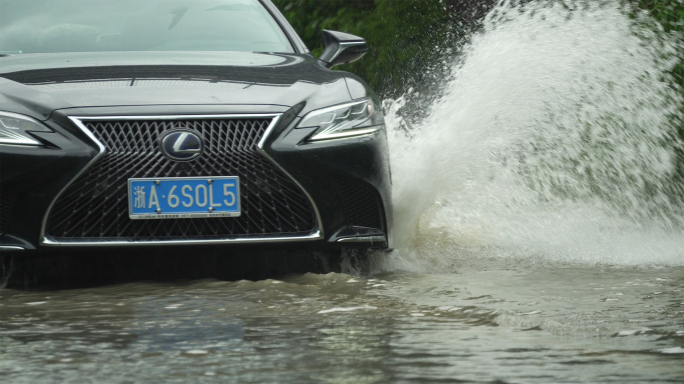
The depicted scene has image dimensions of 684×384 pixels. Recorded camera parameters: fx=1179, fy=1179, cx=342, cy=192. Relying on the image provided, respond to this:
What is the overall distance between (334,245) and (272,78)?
0.78 metres

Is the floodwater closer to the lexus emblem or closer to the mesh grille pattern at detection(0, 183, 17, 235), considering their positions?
the mesh grille pattern at detection(0, 183, 17, 235)

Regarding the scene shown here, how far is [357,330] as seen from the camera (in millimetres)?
3662

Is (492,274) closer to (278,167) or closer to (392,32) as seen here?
(278,167)

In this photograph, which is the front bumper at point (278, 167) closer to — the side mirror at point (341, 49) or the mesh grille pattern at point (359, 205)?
the mesh grille pattern at point (359, 205)

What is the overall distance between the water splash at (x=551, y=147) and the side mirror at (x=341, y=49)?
807mm

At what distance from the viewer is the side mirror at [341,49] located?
5.95 m

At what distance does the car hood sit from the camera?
4.60 metres

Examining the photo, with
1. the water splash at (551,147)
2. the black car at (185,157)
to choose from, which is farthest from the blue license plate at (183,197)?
the water splash at (551,147)

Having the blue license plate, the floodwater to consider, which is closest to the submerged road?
the floodwater

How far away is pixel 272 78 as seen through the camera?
4988 mm

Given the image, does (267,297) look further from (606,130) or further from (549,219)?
(606,130)

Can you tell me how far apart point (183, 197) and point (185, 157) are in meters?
0.15

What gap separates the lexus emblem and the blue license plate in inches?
3.5

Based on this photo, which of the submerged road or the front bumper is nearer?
the submerged road
